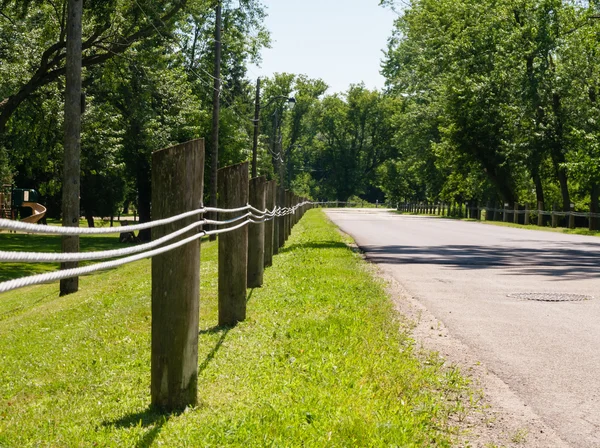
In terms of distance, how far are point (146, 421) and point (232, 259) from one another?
3.49m

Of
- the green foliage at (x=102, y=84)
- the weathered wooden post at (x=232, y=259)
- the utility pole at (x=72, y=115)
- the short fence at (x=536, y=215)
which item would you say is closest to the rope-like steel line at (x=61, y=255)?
the weathered wooden post at (x=232, y=259)

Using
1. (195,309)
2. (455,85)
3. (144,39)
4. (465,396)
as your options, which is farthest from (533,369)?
(455,85)

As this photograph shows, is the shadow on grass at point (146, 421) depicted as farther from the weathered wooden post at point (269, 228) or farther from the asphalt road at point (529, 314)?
the weathered wooden post at point (269, 228)

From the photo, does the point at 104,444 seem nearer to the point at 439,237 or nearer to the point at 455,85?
the point at 439,237

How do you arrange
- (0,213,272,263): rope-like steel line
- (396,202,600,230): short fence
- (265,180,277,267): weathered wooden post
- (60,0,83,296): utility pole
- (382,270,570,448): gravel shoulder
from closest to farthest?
1. (0,213,272,263): rope-like steel line
2. (382,270,570,448): gravel shoulder
3. (265,180,277,267): weathered wooden post
4. (60,0,83,296): utility pole
5. (396,202,600,230): short fence

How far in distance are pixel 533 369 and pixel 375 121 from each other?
5207 inches

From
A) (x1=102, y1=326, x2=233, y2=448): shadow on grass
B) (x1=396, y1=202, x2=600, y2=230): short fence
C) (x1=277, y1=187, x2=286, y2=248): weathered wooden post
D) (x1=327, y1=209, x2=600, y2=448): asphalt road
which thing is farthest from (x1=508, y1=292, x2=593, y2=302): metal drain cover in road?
(x1=396, y1=202, x2=600, y2=230): short fence

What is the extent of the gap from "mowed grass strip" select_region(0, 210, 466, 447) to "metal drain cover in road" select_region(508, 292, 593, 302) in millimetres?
2142

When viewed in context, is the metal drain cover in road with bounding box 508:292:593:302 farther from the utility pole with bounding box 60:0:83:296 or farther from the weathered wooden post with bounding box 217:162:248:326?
the utility pole with bounding box 60:0:83:296

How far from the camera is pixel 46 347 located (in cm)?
947

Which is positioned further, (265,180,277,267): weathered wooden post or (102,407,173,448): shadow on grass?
(265,180,277,267): weathered wooden post

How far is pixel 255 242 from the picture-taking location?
1170 cm

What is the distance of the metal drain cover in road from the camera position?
443 inches

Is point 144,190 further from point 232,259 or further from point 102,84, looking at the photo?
point 232,259
